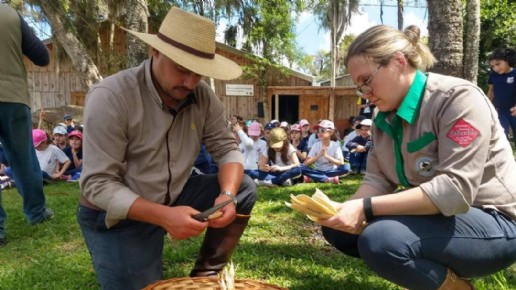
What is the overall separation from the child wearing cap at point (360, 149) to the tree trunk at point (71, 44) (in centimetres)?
532

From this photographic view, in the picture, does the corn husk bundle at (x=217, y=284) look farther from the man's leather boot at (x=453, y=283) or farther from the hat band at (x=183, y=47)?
the hat band at (x=183, y=47)

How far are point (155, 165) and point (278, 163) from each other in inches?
185

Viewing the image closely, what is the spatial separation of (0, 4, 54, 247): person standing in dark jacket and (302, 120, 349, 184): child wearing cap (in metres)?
4.12

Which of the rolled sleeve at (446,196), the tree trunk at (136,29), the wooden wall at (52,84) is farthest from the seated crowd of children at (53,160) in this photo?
the wooden wall at (52,84)

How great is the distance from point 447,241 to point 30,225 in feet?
11.2

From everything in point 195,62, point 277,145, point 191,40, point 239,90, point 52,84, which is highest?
point 52,84

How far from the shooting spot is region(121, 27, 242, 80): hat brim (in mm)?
1877

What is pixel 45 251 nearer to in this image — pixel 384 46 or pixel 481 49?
pixel 384 46

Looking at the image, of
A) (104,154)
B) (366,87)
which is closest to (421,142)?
(366,87)

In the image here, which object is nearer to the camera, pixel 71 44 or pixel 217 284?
pixel 217 284

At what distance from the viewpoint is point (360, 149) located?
24.5 ft

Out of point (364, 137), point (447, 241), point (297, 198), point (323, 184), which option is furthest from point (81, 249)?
point (364, 137)

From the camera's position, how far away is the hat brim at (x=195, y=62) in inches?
73.9

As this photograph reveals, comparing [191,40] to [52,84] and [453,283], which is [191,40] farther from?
[52,84]
